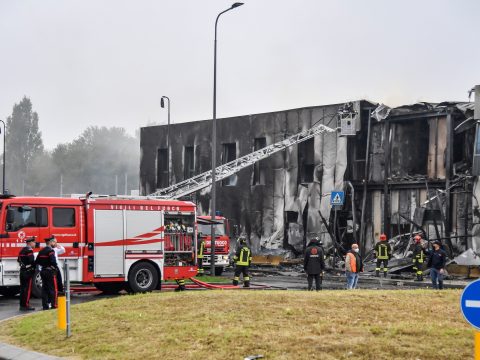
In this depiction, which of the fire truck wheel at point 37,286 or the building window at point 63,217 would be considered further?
the building window at point 63,217

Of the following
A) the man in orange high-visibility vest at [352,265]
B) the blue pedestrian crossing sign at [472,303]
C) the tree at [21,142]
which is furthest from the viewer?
the tree at [21,142]

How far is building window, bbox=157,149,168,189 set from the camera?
44938 mm

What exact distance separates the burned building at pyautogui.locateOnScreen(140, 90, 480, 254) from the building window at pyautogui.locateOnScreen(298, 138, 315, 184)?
0.05 m

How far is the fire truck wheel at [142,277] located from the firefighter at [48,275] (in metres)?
3.55

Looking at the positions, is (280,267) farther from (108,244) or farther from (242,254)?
(108,244)

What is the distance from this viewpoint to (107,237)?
63.0 feet

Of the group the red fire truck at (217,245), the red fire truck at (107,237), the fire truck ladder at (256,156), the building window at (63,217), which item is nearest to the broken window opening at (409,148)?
the fire truck ladder at (256,156)

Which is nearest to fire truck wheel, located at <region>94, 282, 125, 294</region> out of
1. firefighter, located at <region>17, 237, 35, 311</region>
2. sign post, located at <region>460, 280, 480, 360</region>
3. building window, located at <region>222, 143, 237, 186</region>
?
firefighter, located at <region>17, 237, 35, 311</region>

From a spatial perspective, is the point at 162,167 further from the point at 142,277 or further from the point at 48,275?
the point at 48,275

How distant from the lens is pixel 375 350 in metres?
8.62

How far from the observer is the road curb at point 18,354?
10.2m

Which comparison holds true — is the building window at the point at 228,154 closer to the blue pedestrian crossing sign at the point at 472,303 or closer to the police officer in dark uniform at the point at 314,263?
the police officer in dark uniform at the point at 314,263

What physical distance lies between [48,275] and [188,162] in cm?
2728

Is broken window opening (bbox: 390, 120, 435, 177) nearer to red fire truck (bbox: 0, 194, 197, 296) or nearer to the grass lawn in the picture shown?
red fire truck (bbox: 0, 194, 197, 296)
